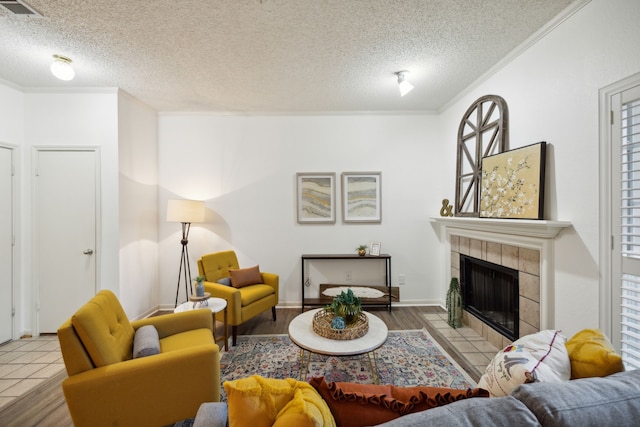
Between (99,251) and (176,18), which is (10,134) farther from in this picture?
(176,18)

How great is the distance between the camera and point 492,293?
2.79 metres

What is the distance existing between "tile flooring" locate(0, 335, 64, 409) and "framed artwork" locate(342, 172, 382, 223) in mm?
3442

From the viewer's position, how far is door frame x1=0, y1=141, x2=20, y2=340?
2885 millimetres

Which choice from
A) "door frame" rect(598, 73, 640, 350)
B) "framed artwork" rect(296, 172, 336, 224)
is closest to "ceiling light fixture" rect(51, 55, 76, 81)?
"framed artwork" rect(296, 172, 336, 224)

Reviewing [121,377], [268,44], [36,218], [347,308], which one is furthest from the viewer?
[36,218]

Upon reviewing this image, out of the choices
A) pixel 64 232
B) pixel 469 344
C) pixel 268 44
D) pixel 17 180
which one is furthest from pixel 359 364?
pixel 17 180

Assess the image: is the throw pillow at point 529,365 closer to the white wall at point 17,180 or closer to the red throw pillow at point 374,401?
the red throw pillow at point 374,401

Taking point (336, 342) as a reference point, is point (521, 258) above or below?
above

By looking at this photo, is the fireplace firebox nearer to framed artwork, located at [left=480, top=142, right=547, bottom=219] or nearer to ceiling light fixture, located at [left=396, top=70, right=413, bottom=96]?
framed artwork, located at [left=480, top=142, right=547, bottom=219]

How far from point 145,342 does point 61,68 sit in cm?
260

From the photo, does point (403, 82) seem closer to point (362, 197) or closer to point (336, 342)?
point (362, 197)

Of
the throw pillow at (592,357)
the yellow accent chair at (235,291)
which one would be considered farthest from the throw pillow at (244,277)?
the throw pillow at (592,357)

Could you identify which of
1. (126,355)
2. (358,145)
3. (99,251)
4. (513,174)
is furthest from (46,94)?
(513,174)

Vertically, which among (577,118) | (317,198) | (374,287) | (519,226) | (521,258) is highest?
(577,118)
